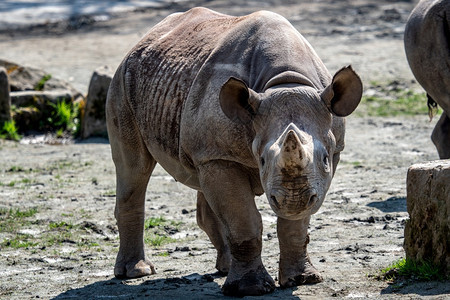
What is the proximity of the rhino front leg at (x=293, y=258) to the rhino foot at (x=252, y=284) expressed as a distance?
0.85ft

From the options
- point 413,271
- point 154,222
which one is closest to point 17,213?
point 154,222

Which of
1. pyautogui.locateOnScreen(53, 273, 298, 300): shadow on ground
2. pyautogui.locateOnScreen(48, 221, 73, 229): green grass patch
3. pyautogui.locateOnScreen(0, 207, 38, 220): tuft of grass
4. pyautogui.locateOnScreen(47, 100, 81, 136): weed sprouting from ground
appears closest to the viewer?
pyautogui.locateOnScreen(53, 273, 298, 300): shadow on ground

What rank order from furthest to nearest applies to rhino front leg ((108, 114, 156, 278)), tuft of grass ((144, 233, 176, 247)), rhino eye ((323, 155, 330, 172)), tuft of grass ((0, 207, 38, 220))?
tuft of grass ((0, 207, 38, 220)), tuft of grass ((144, 233, 176, 247)), rhino front leg ((108, 114, 156, 278)), rhino eye ((323, 155, 330, 172))

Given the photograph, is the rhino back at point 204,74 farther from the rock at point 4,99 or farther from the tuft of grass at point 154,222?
the rock at point 4,99

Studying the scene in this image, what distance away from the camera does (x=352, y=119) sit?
45.6 feet

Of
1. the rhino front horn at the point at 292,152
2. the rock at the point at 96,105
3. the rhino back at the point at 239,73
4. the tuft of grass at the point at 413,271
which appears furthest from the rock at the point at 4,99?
the rhino front horn at the point at 292,152

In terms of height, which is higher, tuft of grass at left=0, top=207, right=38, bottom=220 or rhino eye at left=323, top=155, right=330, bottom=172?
rhino eye at left=323, top=155, right=330, bottom=172

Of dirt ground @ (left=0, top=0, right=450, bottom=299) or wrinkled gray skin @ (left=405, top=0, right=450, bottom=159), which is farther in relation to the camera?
wrinkled gray skin @ (left=405, top=0, right=450, bottom=159)

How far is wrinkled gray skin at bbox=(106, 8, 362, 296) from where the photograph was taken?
223 inches

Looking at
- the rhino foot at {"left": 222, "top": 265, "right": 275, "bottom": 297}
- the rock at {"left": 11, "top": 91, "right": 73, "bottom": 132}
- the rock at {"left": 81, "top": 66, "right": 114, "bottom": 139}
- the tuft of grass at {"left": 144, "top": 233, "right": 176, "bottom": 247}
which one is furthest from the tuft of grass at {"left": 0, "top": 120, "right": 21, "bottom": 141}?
the rhino foot at {"left": 222, "top": 265, "right": 275, "bottom": 297}

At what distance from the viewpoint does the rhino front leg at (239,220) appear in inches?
246

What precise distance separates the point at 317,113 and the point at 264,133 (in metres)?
0.32

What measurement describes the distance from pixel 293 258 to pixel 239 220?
0.58m

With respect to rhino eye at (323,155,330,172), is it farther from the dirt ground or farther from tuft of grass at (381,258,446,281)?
tuft of grass at (381,258,446,281)
